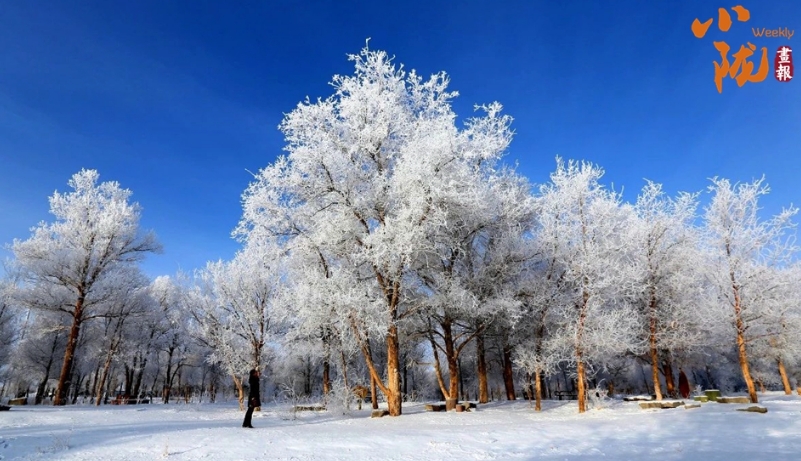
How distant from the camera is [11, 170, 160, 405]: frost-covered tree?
22.8m

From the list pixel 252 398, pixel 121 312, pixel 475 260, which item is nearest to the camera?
pixel 252 398

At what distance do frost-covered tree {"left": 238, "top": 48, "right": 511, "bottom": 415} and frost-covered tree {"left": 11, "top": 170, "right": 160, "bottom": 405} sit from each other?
40.4ft

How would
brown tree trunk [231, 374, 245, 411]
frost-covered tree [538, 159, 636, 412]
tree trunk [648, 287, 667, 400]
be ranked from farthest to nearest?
brown tree trunk [231, 374, 245, 411]
tree trunk [648, 287, 667, 400]
frost-covered tree [538, 159, 636, 412]

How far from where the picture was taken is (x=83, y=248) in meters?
23.5

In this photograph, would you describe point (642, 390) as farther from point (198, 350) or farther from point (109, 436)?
point (109, 436)

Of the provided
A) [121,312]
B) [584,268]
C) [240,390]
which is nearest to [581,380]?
[584,268]

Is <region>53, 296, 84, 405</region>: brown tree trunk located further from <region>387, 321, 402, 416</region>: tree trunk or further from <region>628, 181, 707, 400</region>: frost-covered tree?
<region>628, 181, 707, 400</region>: frost-covered tree

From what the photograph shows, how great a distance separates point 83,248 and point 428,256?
19.8m

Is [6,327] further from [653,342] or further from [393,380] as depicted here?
[653,342]

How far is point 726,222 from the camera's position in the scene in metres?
19.8

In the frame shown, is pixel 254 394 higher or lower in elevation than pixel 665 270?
lower

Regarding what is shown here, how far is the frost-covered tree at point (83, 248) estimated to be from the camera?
2277 cm

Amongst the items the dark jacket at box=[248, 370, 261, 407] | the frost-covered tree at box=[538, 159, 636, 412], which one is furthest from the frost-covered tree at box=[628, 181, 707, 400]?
the dark jacket at box=[248, 370, 261, 407]

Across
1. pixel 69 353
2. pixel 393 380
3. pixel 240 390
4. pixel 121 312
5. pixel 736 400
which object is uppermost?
pixel 121 312
